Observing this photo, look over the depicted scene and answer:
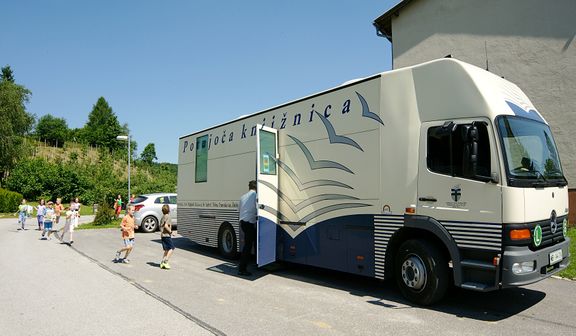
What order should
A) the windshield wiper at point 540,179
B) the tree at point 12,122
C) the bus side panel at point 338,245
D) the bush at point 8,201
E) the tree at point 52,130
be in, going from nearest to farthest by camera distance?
the windshield wiper at point 540,179, the bus side panel at point 338,245, the bush at point 8,201, the tree at point 12,122, the tree at point 52,130

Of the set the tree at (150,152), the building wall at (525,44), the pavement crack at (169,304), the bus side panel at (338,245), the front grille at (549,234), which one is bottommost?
the pavement crack at (169,304)

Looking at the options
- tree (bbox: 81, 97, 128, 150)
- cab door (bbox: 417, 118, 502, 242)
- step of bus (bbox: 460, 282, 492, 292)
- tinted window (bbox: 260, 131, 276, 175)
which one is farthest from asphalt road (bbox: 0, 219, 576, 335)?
tree (bbox: 81, 97, 128, 150)

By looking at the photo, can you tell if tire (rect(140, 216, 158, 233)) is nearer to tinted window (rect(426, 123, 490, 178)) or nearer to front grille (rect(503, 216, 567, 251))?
tinted window (rect(426, 123, 490, 178))

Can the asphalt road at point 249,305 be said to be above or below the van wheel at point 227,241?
below

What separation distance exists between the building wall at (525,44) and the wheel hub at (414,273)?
10584 mm

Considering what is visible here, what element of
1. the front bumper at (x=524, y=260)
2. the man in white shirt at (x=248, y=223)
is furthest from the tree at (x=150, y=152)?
the front bumper at (x=524, y=260)

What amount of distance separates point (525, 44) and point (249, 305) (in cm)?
1388

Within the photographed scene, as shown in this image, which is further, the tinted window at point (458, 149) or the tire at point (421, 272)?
the tire at point (421, 272)

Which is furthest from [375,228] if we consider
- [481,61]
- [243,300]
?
[481,61]

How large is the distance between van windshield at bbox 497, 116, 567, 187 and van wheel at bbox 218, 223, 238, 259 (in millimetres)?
6482

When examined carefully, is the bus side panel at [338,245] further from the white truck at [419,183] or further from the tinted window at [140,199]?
the tinted window at [140,199]

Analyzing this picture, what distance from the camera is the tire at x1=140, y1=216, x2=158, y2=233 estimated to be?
1814cm

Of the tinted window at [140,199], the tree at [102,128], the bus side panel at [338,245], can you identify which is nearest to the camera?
the bus side panel at [338,245]

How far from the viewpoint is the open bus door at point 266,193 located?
A: 796 centimetres
